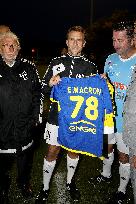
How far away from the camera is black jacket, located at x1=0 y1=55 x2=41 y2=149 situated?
4094 mm

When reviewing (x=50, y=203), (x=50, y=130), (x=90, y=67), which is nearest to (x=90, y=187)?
(x=50, y=203)

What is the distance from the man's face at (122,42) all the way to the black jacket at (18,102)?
46.0 inches

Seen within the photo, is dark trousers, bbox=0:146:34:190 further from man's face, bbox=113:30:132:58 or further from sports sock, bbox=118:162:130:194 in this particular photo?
man's face, bbox=113:30:132:58

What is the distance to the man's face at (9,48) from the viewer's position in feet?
13.3

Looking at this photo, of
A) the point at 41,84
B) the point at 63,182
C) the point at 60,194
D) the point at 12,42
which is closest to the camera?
the point at 12,42

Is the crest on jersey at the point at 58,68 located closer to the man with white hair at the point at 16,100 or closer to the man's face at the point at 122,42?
the man with white hair at the point at 16,100

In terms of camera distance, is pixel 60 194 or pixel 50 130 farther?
pixel 60 194

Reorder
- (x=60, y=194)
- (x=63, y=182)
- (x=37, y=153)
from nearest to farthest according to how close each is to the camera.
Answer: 1. (x=60, y=194)
2. (x=63, y=182)
3. (x=37, y=153)

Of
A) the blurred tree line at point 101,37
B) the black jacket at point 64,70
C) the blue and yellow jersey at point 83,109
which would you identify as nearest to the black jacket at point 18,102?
the black jacket at point 64,70

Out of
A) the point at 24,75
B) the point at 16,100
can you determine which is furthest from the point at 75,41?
the point at 16,100

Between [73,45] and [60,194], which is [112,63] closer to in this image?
[73,45]

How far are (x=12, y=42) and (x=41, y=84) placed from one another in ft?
2.37

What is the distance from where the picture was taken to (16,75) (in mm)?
4117

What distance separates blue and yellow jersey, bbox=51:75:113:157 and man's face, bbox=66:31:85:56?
430mm
